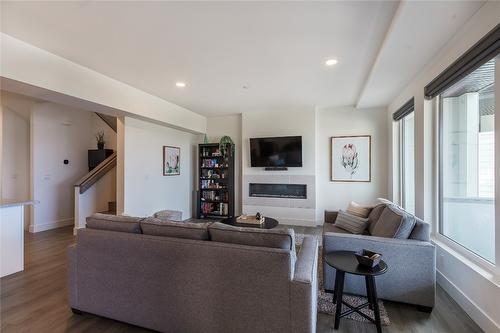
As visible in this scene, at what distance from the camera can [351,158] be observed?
541 cm

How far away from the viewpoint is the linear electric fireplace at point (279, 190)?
18.5ft

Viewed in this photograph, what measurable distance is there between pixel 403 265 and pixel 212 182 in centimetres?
476

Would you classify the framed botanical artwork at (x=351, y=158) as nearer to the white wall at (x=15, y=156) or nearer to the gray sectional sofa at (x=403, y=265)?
the gray sectional sofa at (x=403, y=265)

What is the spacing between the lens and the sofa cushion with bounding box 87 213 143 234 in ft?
6.86

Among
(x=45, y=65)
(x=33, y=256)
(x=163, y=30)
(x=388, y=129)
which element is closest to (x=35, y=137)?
(x=33, y=256)

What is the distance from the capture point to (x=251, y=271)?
5.49ft

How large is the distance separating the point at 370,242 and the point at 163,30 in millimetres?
2935

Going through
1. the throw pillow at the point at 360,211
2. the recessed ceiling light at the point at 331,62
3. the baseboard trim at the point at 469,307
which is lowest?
the baseboard trim at the point at 469,307

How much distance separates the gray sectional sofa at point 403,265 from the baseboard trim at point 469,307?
1.01 ft

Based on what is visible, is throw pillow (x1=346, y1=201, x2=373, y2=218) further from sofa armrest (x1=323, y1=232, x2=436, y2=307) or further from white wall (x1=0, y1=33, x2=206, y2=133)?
white wall (x1=0, y1=33, x2=206, y2=133)

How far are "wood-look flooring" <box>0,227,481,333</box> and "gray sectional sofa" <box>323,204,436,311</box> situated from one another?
0.53ft

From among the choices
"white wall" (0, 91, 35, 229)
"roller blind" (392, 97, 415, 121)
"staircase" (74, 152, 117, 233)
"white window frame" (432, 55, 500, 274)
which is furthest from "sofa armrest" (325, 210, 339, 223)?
"white wall" (0, 91, 35, 229)

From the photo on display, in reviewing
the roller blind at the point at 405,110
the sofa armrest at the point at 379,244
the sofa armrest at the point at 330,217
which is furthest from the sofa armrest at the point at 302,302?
the roller blind at the point at 405,110

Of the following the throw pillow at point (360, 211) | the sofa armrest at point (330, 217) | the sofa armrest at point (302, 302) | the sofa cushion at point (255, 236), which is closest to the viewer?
the sofa armrest at point (302, 302)
